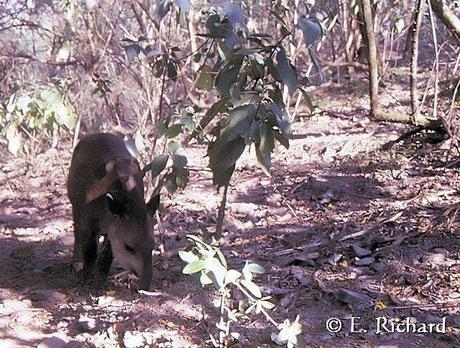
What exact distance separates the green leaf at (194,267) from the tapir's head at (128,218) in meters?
1.69

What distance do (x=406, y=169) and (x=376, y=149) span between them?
79 centimetres

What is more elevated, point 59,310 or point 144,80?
point 144,80

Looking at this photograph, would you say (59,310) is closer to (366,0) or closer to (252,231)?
(252,231)

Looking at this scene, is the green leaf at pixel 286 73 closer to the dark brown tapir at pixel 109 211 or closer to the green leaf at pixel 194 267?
the green leaf at pixel 194 267

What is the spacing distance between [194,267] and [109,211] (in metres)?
2.14

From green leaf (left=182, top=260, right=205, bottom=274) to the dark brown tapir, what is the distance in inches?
65.5

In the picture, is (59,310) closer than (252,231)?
Yes

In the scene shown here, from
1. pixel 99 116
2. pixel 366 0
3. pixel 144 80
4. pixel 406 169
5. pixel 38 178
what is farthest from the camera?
pixel 99 116

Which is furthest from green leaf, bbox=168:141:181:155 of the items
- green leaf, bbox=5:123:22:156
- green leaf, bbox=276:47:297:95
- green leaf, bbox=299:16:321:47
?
green leaf, bbox=5:123:22:156

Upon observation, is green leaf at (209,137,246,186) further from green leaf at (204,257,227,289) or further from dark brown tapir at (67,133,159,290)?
dark brown tapir at (67,133,159,290)

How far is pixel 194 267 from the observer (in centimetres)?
238

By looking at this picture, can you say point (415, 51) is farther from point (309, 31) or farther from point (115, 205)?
point (115, 205)

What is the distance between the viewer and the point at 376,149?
20.9 ft

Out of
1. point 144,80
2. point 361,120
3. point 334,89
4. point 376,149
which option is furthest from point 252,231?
point 334,89
